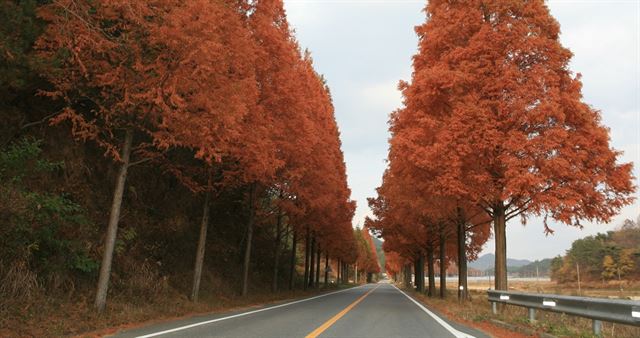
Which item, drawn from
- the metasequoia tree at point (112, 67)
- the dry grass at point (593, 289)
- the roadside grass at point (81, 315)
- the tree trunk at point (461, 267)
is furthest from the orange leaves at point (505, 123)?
the dry grass at point (593, 289)

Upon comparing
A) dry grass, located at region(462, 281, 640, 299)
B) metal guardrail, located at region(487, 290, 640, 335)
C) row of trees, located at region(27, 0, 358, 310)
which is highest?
row of trees, located at region(27, 0, 358, 310)

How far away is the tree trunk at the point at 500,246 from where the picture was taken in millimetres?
13938

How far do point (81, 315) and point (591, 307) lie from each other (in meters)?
9.05

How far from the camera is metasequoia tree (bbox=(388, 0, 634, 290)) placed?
12.0m

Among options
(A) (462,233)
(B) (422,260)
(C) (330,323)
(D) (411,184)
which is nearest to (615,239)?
(B) (422,260)

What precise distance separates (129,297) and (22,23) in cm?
667

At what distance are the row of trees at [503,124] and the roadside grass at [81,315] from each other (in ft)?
25.8

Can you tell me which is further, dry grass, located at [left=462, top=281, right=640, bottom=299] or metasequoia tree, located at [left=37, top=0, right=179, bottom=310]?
dry grass, located at [left=462, top=281, right=640, bottom=299]

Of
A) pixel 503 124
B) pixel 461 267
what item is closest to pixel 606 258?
pixel 461 267

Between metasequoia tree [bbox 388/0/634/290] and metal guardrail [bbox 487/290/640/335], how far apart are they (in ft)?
10.3

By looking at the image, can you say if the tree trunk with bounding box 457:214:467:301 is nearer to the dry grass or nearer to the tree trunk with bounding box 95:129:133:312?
the dry grass

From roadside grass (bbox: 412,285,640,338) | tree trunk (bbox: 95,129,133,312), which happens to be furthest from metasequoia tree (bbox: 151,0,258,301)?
roadside grass (bbox: 412,285,640,338)

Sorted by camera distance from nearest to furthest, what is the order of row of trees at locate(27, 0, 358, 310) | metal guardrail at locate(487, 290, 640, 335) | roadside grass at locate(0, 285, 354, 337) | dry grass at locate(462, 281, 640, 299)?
metal guardrail at locate(487, 290, 640, 335) → roadside grass at locate(0, 285, 354, 337) → row of trees at locate(27, 0, 358, 310) → dry grass at locate(462, 281, 640, 299)

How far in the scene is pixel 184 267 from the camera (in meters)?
17.4
